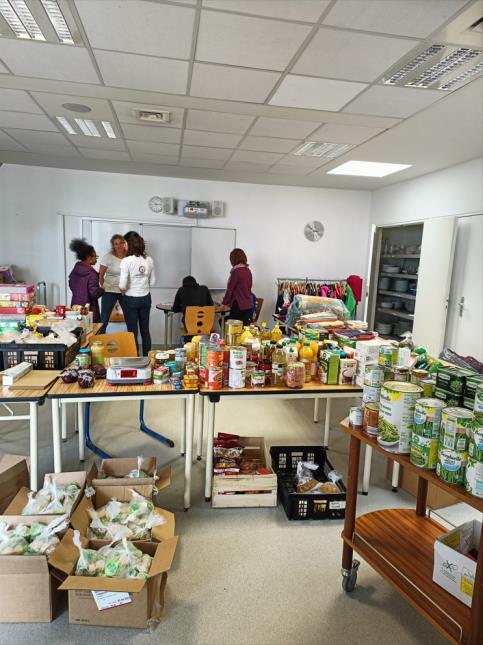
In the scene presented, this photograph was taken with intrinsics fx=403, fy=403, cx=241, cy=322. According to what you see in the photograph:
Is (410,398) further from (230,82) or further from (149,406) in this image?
(149,406)

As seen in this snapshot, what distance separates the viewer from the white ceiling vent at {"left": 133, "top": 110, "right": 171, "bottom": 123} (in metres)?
3.46

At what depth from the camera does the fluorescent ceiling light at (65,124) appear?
3.74 metres

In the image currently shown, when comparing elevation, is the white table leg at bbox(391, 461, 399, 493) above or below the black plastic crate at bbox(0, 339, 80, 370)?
below

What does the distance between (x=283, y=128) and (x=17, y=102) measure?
2292 mm

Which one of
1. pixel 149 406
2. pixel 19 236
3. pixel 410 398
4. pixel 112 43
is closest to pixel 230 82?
pixel 112 43

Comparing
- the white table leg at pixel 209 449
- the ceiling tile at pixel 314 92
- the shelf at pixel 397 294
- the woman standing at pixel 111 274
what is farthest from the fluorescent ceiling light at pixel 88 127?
the shelf at pixel 397 294

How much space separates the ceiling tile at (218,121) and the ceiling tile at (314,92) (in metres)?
0.46

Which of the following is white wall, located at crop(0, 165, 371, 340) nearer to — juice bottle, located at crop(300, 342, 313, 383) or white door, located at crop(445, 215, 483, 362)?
white door, located at crop(445, 215, 483, 362)

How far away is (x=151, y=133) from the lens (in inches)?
159

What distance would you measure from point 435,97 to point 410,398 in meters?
2.56

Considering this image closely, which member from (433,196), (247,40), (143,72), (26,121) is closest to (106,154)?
(26,121)

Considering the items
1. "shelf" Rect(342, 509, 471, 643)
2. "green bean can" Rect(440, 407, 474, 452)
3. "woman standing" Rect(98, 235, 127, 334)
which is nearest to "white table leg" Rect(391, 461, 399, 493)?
"shelf" Rect(342, 509, 471, 643)

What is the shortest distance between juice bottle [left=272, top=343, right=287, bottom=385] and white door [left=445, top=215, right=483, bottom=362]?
3.06 metres

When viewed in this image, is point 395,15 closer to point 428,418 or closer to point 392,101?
point 392,101
